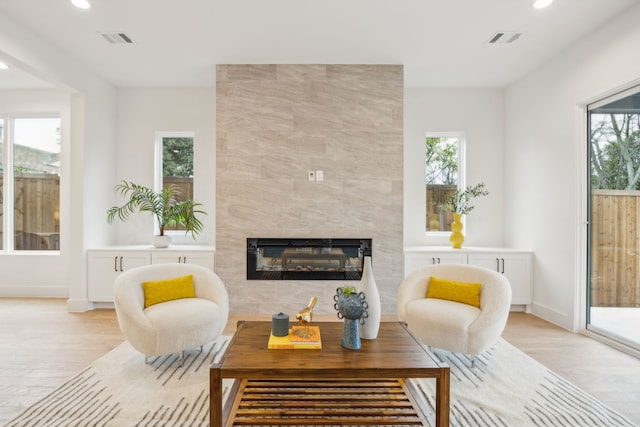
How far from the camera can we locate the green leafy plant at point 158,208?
4457 millimetres

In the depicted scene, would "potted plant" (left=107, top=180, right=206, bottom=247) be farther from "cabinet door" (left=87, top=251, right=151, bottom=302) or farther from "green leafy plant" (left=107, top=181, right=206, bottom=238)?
"cabinet door" (left=87, top=251, right=151, bottom=302)

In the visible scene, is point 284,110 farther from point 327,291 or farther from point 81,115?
point 81,115

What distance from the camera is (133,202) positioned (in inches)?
187

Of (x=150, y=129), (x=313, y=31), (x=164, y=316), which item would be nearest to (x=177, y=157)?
(x=150, y=129)

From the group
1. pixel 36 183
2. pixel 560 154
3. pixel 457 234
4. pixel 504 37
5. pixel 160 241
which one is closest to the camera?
pixel 504 37

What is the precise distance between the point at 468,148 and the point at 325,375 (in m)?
4.19

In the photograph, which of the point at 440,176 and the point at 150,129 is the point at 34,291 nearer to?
the point at 150,129

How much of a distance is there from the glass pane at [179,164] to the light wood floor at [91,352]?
5.97 feet

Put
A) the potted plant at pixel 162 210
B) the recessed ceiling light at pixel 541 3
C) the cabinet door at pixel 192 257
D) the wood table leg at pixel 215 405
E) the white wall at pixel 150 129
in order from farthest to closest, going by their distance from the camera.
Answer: the white wall at pixel 150 129, the potted plant at pixel 162 210, the cabinet door at pixel 192 257, the recessed ceiling light at pixel 541 3, the wood table leg at pixel 215 405

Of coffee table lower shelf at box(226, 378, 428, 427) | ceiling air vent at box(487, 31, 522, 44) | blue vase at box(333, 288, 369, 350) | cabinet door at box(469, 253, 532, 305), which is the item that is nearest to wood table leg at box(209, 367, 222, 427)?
coffee table lower shelf at box(226, 378, 428, 427)

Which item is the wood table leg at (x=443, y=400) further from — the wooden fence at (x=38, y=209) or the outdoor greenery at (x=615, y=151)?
the wooden fence at (x=38, y=209)

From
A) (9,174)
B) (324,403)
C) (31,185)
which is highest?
(9,174)

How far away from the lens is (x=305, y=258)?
4.24 meters

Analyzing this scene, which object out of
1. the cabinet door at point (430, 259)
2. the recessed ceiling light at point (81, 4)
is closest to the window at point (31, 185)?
the recessed ceiling light at point (81, 4)
